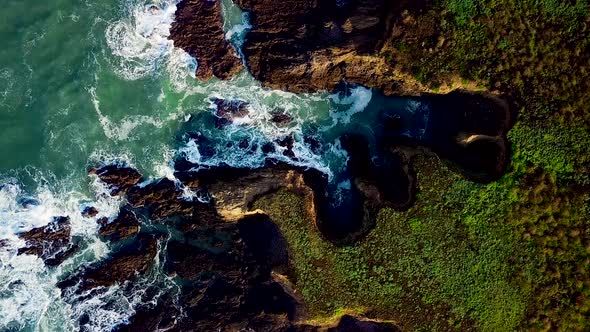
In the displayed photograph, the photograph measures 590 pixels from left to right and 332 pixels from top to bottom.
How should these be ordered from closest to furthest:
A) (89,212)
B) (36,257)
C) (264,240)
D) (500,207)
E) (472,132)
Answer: (500,207) < (472,132) < (264,240) < (89,212) < (36,257)

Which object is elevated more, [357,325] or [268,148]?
[268,148]

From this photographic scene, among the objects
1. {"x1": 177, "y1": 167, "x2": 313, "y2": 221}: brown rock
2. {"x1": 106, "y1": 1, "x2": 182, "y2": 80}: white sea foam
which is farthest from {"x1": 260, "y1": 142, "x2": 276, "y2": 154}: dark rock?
{"x1": 106, "y1": 1, "x2": 182, "y2": 80}: white sea foam

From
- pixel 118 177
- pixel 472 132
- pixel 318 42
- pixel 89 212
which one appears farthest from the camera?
pixel 89 212

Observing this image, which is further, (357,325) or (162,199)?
(162,199)

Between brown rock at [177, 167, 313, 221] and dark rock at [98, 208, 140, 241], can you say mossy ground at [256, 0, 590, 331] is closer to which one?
brown rock at [177, 167, 313, 221]

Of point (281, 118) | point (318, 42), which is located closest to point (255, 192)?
point (281, 118)

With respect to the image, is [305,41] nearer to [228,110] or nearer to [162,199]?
[228,110]

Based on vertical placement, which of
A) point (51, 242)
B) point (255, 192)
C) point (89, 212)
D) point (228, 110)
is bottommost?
point (51, 242)

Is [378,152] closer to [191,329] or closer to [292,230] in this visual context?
[292,230]
